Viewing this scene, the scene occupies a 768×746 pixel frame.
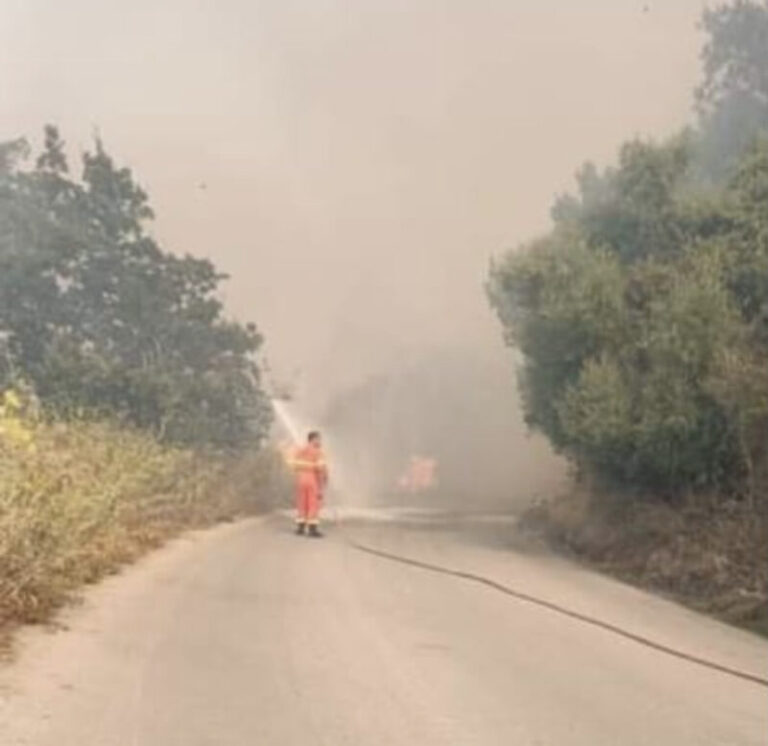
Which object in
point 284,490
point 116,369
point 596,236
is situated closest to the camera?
point 596,236

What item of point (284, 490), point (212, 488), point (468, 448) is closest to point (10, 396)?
point (212, 488)

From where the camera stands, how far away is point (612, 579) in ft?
47.2

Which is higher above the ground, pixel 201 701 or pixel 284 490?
pixel 284 490

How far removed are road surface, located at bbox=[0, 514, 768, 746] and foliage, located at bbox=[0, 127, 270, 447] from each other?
16738 millimetres

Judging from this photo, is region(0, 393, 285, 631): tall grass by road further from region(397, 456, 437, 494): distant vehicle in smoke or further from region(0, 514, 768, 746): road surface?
region(397, 456, 437, 494): distant vehicle in smoke

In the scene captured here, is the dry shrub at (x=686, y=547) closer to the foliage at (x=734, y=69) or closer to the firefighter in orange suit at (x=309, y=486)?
the firefighter in orange suit at (x=309, y=486)

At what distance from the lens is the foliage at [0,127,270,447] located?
2955 cm

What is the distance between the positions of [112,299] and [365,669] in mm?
24832

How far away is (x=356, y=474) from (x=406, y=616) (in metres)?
36.0

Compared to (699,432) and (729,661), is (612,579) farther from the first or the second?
(729,661)

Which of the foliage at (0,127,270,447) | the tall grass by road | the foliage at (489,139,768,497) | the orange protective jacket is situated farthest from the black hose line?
the foliage at (0,127,270,447)

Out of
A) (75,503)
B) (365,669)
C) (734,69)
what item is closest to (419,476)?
(734,69)

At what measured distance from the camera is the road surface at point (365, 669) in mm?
6312

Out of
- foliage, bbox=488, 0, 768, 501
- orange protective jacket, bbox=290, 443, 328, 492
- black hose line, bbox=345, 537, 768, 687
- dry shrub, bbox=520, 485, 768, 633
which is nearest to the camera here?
black hose line, bbox=345, 537, 768, 687
